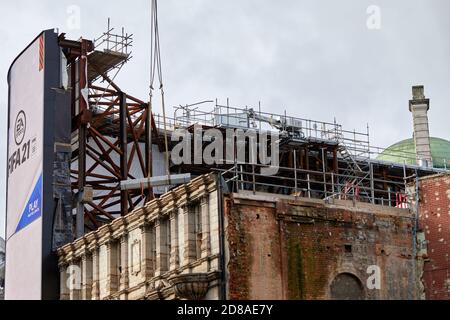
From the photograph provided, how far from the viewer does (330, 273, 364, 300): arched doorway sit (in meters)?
45.4

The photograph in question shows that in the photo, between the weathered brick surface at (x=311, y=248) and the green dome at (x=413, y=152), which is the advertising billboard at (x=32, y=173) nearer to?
the weathered brick surface at (x=311, y=248)

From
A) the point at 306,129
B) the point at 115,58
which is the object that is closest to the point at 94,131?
the point at 115,58

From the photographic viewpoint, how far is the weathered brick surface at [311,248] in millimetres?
43469

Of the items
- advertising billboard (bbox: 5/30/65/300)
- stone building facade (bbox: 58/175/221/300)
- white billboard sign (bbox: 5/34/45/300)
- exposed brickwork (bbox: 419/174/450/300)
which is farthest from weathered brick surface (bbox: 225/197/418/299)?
white billboard sign (bbox: 5/34/45/300)

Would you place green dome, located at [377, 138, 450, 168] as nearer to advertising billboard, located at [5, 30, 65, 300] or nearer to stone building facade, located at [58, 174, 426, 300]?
advertising billboard, located at [5, 30, 65, 300]

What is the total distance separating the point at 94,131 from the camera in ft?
203

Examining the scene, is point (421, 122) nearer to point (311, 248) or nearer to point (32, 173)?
point (32, 173)

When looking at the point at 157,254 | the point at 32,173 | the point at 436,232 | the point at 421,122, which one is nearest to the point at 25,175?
the point at 32,173

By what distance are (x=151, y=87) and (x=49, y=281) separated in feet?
32.3

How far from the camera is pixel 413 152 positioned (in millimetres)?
78250

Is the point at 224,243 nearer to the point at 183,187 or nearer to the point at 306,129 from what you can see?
the point at 183,187

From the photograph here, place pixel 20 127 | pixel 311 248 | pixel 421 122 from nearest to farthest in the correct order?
pixel 311 248, pixel 20 127, pixel 421 122

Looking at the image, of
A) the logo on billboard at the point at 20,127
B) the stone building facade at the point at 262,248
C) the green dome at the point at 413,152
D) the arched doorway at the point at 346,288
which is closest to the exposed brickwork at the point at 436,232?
the stone building facade at the point at 262,248

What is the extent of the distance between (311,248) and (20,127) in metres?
22.1
